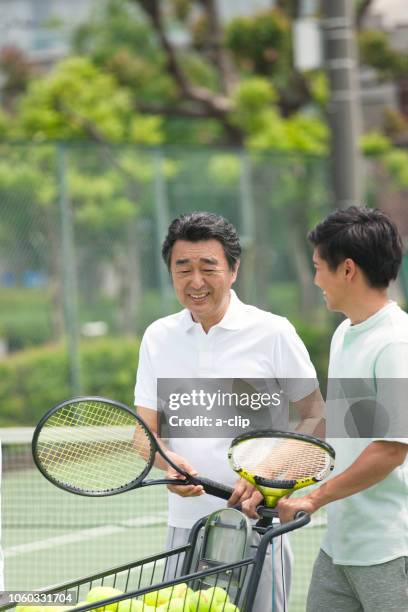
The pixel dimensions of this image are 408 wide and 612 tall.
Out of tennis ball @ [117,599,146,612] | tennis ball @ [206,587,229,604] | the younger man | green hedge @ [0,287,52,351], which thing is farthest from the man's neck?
green hedge @ [0,287,52,351]

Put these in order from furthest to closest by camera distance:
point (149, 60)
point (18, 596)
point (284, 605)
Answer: point (149, 60), point (284, 605), point (18, 596)

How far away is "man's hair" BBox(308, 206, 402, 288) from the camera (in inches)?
117

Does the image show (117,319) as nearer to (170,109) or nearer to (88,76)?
(88,76)

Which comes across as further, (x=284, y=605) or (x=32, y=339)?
(x=32, y=339)

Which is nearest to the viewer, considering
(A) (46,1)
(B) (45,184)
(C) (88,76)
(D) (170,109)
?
(B) (45,184)

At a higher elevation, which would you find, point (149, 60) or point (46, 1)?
point (46, 1)

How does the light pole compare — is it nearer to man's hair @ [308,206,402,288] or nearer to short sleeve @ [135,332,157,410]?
short sleeve @ [135,332,157,410]

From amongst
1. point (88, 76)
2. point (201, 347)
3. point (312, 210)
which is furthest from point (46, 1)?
point (201, 347)

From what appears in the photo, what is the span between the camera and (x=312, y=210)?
42.5ft

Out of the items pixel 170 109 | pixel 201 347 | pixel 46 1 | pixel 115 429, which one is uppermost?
pixel 46 1

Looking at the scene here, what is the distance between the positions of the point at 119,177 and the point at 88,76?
202 inches

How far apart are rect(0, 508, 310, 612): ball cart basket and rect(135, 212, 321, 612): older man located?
30 centimetres

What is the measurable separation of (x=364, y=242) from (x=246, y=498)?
70 cm

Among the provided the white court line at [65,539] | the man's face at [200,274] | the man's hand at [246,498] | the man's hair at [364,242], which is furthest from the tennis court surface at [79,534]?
the man's hair at [364,242]
